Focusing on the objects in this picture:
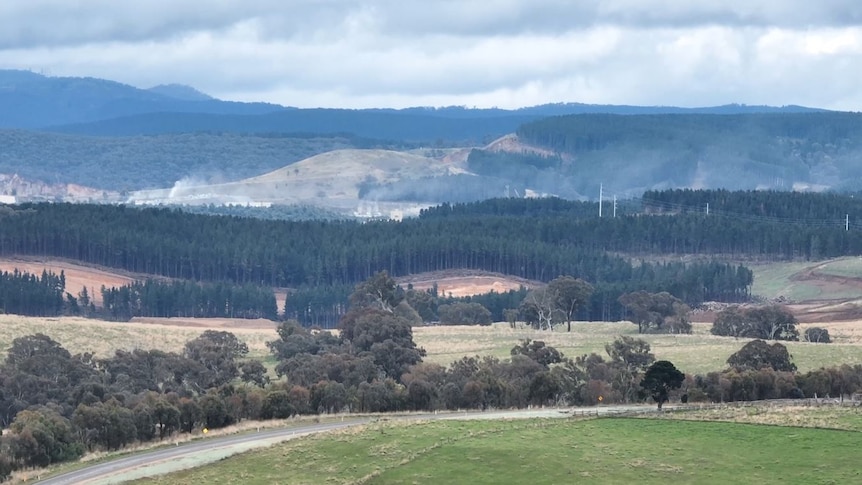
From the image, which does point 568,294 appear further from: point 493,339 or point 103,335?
point 103,335

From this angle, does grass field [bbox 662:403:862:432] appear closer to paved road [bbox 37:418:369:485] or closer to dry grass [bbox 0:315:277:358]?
paved road [bbox 37:418:369:485]

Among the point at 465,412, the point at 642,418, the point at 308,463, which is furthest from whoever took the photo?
the point at 465,412

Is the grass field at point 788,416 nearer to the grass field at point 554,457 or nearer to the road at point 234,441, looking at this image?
the grass field at point 554,457

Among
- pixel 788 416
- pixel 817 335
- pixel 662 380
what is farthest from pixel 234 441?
pixel 817 335

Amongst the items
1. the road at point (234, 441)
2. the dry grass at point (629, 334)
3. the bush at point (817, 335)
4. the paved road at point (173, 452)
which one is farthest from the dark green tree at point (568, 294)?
the paved road at point (173, 452)

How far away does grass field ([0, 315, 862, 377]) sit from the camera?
135 metres

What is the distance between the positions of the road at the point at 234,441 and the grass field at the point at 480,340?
1339 inches

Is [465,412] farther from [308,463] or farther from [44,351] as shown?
[44,351]

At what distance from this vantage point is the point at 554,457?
251 ft

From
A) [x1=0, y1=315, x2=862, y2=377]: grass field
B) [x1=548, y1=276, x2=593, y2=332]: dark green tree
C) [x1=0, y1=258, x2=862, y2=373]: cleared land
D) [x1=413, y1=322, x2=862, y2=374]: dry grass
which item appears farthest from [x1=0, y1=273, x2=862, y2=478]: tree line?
[x1=548, y1=276, x2=593, y2=332]: dark green tree

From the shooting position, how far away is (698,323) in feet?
600

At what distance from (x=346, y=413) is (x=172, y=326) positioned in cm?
7776

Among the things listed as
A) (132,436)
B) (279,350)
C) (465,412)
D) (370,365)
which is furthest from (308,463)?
(279,350)

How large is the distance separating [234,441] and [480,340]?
7502 centimetres
